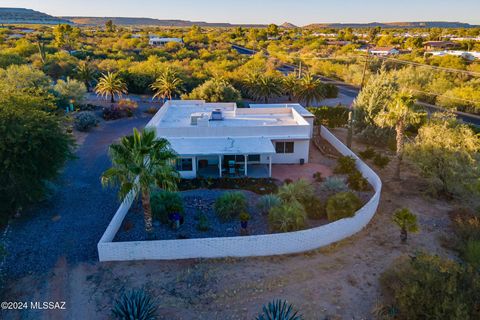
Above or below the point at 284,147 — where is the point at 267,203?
below

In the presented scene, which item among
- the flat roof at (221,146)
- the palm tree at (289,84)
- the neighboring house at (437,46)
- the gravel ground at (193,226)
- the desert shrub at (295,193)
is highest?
the neighboring house at (437,46)

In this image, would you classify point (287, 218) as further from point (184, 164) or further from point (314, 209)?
point (184, 164)

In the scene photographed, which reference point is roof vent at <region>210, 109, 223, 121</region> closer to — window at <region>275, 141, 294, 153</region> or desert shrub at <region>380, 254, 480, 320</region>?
window at <region>275, 141, 294, 153</region>

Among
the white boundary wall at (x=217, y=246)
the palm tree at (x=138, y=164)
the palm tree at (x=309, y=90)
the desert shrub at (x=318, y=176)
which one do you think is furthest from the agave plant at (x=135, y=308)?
the palm tree at (x=309, y=90)

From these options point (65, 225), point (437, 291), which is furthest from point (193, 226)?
point (437, 291)

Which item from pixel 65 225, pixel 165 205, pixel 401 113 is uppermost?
pixel 401 113

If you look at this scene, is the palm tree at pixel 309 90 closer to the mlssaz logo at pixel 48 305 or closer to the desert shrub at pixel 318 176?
the desert shrub at pixel 318 176

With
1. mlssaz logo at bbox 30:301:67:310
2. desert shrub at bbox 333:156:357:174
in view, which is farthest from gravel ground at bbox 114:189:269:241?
desert shrub at bbox 333:156:357:174
